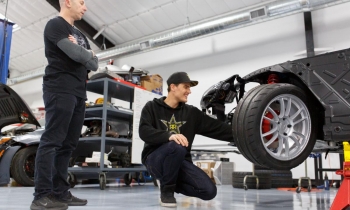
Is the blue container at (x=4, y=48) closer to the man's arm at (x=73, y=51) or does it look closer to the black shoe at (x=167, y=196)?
the man's arm at (x=73, y=51)

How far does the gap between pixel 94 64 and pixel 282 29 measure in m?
5.70

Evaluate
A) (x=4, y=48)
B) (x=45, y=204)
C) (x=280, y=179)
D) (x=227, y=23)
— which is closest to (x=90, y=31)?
(x=4, y=48)

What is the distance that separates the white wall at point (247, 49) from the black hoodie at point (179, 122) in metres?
4.28

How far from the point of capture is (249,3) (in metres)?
7.17

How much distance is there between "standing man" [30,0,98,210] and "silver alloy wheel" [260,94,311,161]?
1.26 metres

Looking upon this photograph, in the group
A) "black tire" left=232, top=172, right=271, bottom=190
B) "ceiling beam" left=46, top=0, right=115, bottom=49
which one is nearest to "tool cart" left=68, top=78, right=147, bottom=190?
"black tire" left=232, top=172, right=271, bottom=190

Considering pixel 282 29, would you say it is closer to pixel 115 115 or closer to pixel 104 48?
pixel 115 115

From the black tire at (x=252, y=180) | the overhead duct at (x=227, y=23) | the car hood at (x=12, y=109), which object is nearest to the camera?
the car hood at (x=12, y=109)

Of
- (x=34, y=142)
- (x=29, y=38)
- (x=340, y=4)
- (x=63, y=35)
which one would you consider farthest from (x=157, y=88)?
(x=29, y=38)

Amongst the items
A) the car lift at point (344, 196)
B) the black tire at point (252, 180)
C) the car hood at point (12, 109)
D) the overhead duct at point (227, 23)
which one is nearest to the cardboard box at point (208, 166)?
the black tire at point (252, 180)

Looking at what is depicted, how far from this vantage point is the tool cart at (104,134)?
14.1ft

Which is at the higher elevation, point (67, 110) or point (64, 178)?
point (67, 110)

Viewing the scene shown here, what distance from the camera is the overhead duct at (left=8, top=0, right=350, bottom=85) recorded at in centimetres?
590

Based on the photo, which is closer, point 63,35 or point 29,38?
point 63,35
